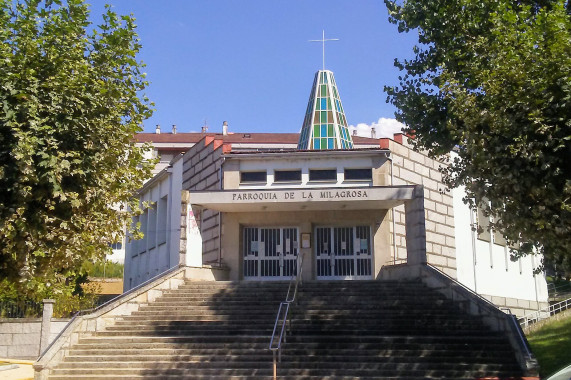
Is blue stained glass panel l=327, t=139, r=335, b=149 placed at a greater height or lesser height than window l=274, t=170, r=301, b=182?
greater

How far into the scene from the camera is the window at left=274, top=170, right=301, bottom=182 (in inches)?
924

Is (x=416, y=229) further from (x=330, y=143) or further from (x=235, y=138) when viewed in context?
(x=235, y=138)

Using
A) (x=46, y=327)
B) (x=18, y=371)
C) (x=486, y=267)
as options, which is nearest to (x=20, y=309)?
(x=46, y=327)

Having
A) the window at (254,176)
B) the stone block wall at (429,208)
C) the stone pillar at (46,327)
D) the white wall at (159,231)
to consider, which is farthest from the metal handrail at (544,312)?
the stone pillar at (46,327)

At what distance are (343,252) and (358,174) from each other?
3001 mm

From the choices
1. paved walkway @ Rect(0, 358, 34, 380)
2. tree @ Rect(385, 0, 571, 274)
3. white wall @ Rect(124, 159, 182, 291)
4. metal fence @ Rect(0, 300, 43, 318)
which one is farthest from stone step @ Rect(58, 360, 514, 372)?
white wall @ Rect(124, 159, 182, 291)

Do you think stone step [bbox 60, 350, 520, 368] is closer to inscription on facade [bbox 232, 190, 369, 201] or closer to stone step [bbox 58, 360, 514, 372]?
stone step [bbox 58, 360, 514, 372]

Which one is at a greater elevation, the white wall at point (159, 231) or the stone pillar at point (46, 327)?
the white wall at point (159, 231)

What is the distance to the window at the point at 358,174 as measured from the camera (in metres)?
23.1

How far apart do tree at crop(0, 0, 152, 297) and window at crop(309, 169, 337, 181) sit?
1388 cm

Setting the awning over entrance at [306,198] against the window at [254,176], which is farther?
the window at [254,176]

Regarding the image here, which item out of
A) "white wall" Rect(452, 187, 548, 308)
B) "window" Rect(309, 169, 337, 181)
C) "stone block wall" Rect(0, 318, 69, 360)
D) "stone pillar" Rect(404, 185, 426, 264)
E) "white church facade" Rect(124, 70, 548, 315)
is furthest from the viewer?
"white wall" Rect(452, 187, 548, 308)

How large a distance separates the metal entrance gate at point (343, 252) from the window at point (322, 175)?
1907mm

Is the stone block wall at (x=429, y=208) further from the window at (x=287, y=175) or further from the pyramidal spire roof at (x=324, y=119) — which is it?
the window at (x=287, y=175)
